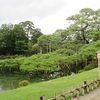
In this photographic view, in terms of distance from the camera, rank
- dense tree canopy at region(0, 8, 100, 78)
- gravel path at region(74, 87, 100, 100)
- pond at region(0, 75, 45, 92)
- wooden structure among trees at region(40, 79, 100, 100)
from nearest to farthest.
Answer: wooden structure among trees at region(40, 79, 100, 100)
gravel path at region(74, 87, 100, 100)
pond at region(0, 75, 45, 92)
dense tree canopy at region(0, 8, 100, 78)

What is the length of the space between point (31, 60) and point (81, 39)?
11199 millimetres

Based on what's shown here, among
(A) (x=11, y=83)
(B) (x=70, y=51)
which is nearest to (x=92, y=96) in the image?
(A) (x=11, y=83)

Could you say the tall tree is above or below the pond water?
above

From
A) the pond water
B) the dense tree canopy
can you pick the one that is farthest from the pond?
the dense tree canopy

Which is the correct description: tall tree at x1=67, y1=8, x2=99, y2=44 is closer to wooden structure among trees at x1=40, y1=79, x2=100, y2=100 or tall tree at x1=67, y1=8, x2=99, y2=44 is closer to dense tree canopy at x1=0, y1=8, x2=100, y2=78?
dense tree canopy at x1=0, y1=8, x2=100, y2=78

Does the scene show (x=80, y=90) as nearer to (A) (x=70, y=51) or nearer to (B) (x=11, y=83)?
(B) (x=11, y=83)

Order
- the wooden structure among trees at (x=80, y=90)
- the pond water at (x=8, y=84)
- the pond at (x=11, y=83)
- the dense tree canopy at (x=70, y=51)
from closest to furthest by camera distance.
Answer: the wooden structure among trees at (x=80, y=90) → the pond water at (x=8, y=84) → the pond at (x=11, y=83) → the dense tree canopy at (x=70, y=51)

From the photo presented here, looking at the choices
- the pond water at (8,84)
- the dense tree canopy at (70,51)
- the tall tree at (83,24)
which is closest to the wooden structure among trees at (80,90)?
the pond water at (8,84)

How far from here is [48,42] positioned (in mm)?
55500

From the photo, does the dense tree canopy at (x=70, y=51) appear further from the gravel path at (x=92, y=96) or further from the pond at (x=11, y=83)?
the gravel path at (x=92, y=96)

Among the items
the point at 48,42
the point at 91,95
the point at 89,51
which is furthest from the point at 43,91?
the point at 48,42

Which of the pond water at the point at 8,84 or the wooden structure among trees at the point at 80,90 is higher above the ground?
the wooden structure among trees at the point at 80,90

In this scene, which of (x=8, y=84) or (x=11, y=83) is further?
(x=11, y=83)

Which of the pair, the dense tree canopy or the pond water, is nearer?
the pond water
